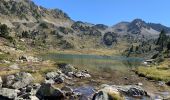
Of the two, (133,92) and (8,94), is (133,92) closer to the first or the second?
(133,92)

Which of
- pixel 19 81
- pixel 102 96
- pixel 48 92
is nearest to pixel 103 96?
pixel 102 96

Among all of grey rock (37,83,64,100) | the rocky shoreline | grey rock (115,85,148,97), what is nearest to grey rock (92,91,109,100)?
the rocky shoreline

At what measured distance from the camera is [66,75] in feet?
268

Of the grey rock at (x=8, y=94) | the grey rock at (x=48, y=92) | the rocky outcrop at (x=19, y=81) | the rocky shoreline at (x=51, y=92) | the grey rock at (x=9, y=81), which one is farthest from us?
the rocky outcrop at (x=19, y=81)

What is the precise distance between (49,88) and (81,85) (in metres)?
19.6

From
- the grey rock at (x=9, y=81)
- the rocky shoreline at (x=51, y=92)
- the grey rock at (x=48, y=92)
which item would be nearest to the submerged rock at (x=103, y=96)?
the rocky shoreline at (x=51, y=92)

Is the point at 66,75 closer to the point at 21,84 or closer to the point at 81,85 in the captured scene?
the point at 81,85

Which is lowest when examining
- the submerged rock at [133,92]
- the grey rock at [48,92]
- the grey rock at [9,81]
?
the submerged rock at [133,92]

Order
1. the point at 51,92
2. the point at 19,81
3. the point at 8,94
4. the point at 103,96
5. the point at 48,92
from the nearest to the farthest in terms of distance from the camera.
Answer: the point at 103,96 < the point at 8,94 < the point at 48,92 < the point at 51,92 < the point at 19,81

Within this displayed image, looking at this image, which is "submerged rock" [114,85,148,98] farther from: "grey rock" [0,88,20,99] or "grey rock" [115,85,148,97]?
"grey rock" [0,88,20,99]

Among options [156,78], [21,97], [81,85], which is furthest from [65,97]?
[156,78]

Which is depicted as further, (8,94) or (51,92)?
(51,92)

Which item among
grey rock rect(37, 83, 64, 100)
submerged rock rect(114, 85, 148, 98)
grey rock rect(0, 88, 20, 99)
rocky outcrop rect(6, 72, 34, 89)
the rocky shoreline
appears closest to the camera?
the rocky shoreline

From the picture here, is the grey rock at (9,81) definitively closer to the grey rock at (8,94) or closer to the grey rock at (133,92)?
the grey rock at (8,94)
